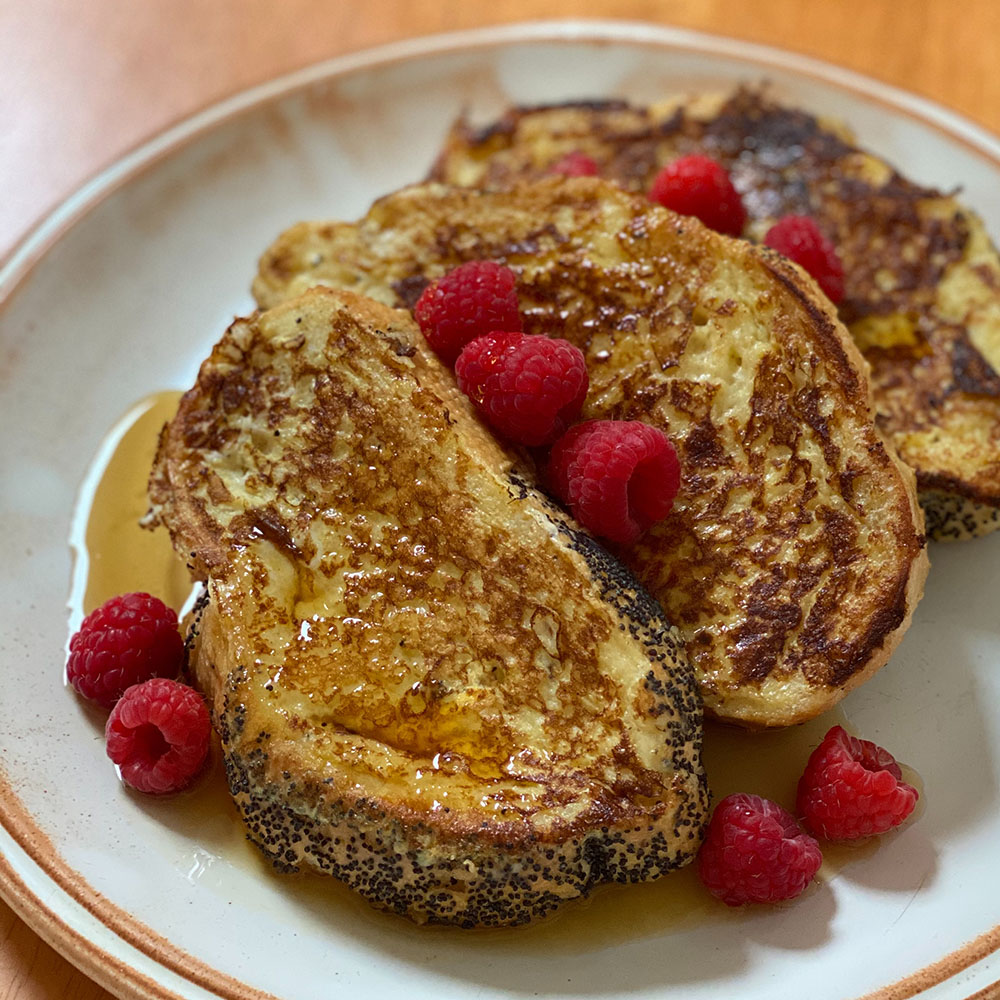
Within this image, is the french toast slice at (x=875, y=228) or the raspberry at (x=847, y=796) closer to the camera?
the raspberry at (x=847, y=796)

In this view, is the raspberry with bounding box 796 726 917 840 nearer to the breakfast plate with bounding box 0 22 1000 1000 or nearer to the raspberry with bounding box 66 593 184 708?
the breakfast plate with bounding box 0 22 1000 1000

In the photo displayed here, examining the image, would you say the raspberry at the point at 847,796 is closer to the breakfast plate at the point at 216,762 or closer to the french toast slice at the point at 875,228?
the breakfast plate at the point at 216,762

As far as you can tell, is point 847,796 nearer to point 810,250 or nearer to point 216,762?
point 216,762

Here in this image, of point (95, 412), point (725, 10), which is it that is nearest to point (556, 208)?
point (95, 412)

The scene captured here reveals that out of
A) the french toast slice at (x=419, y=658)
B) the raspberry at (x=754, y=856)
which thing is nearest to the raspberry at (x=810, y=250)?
the french toast slice at (x=419, y=658)

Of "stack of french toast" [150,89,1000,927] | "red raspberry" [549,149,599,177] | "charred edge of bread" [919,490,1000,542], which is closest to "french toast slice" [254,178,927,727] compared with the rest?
"stack of french toast" [150,89,1000,927]

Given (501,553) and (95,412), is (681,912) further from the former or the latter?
(95,412)
